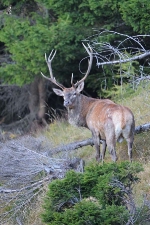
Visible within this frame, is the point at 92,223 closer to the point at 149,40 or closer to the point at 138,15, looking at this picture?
the point at 138,15

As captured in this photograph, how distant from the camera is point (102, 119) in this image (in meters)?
10.2

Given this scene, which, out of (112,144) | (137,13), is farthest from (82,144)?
(137,13)

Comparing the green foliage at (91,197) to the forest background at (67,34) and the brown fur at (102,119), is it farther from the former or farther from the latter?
the forest background at (67,34)

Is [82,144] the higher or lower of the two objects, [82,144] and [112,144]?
the lower

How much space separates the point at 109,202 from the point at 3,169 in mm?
3051

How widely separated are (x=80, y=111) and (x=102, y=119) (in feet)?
3.35

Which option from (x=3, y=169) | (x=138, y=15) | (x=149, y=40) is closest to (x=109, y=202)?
(x=3, y=169)

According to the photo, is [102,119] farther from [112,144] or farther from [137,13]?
[137,13]

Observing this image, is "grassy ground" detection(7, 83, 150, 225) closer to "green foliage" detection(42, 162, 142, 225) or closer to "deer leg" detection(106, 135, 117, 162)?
"deer leg" detection(106, 135, 117, 162)

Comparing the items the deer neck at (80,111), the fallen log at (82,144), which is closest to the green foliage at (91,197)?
the fallen log at (82,144)

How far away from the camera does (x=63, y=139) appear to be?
1336 cm

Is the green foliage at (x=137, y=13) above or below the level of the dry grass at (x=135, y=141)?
above

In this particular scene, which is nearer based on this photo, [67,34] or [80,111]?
[80,111]

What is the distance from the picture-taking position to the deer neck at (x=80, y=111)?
440 inches
